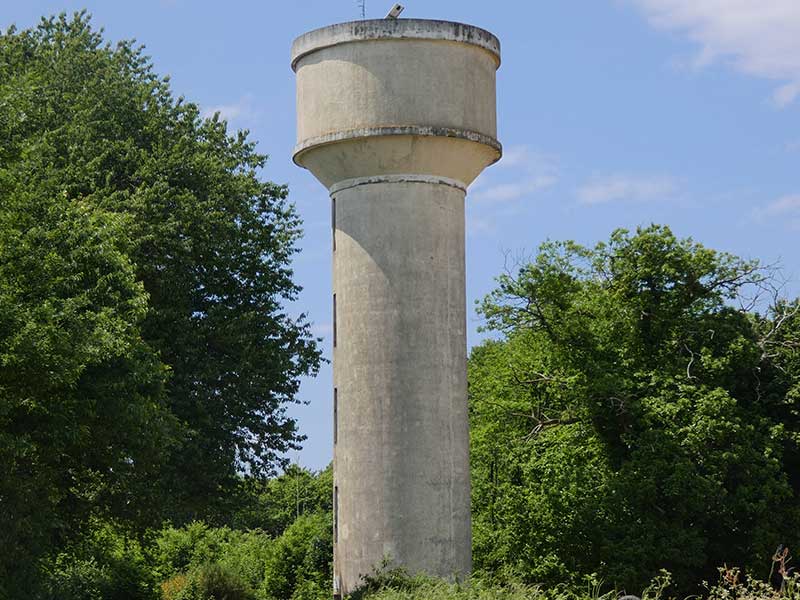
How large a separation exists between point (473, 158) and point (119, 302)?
7366mm

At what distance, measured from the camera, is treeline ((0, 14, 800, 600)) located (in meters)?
24.6

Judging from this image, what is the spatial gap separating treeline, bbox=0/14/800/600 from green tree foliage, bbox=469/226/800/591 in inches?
2.2

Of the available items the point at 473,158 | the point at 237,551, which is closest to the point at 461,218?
the point at 473,158

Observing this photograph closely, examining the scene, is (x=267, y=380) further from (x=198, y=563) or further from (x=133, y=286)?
(x=198, y=563)

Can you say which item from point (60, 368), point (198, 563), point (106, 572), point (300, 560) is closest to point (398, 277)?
point (60, 368)

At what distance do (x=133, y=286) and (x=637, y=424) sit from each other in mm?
11792

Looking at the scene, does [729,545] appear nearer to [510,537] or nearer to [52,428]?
[510,537]

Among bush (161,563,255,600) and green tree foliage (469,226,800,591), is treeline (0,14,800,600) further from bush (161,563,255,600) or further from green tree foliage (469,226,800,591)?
bush (161,563,255,600)

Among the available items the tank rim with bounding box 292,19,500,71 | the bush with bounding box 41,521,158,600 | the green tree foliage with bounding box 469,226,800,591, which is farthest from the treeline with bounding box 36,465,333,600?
the tank rim with bounding box 292,19,500,71

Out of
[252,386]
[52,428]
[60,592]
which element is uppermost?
[252,386]

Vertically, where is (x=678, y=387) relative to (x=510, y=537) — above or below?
above

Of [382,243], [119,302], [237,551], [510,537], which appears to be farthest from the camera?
[237,551]

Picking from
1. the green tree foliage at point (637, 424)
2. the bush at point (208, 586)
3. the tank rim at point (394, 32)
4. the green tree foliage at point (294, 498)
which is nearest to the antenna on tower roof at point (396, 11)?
the tank rim at point (394, 32)

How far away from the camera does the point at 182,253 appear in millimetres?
31453
